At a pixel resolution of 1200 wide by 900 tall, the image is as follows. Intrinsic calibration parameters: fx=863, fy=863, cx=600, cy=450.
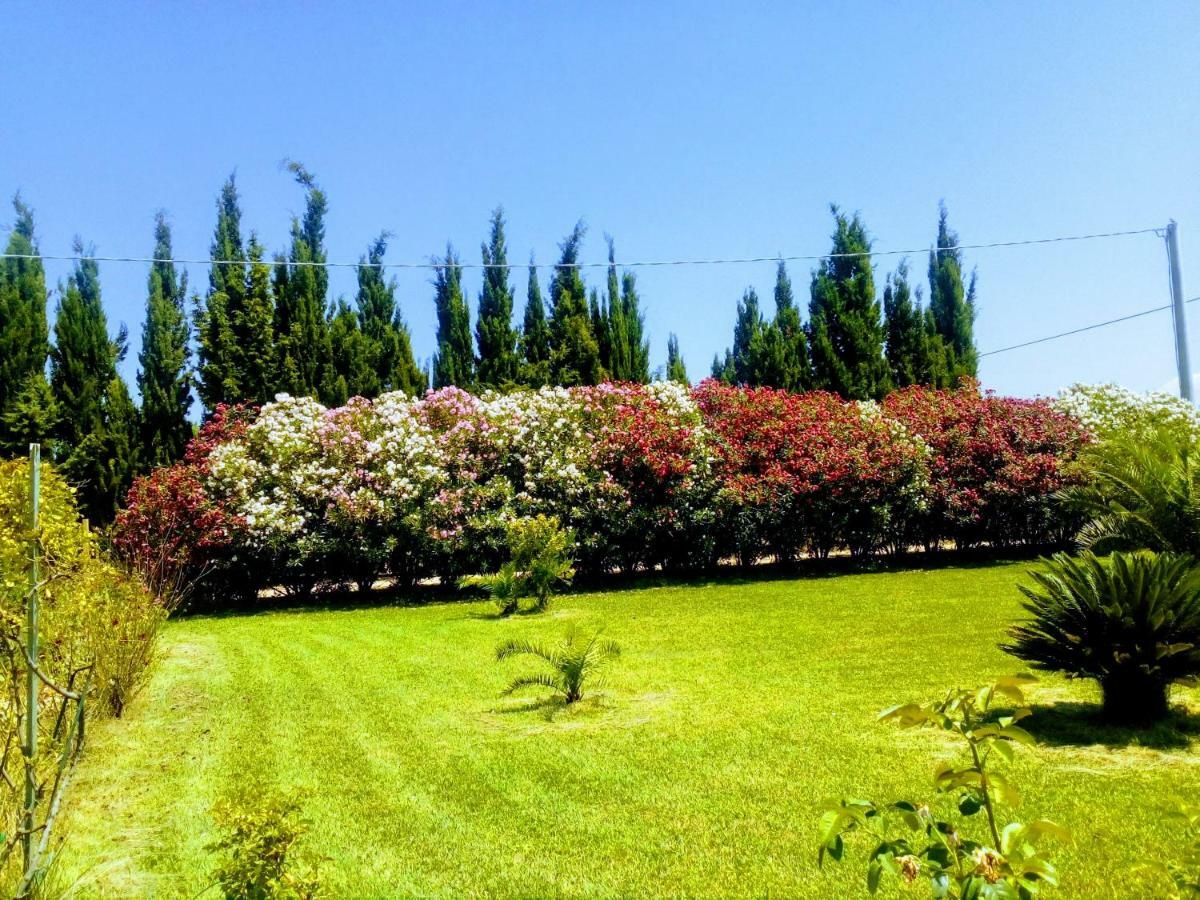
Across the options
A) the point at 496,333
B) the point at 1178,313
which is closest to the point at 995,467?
the point at 1178,313

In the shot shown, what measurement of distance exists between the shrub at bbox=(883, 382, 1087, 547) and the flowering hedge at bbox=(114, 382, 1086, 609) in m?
0.05

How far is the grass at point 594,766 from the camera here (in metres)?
4.14

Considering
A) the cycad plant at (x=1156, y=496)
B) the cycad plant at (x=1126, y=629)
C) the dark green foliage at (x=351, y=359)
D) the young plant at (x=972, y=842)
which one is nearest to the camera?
the young plant at (x=972, y=842)

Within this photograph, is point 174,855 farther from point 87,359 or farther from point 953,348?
point 953,348

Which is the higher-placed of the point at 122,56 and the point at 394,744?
the point at 122,56

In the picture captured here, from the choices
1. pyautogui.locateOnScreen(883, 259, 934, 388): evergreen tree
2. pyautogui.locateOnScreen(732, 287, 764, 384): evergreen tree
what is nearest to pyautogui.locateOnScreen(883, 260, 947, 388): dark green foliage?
pyautogui.locateOnScreen(883, 259, 934, 388): evergreen tree

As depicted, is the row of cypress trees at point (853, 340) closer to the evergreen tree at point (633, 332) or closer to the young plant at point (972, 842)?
the evergreen tree at point (633, 332)

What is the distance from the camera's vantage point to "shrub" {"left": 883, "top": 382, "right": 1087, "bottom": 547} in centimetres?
1941

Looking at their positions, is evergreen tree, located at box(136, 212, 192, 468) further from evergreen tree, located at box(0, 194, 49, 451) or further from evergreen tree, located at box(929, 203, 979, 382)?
evergreen tree, located at box(929, 203, 979, 382)

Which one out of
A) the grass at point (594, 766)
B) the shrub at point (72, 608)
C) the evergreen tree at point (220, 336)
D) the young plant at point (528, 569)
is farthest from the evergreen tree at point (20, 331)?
the shrub at point (72, 608)

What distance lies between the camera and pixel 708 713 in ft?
22.8

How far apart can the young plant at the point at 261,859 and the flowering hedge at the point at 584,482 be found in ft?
46.5

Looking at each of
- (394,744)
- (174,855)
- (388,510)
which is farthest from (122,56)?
(174,855)

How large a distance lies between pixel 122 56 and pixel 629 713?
35.7 ft
